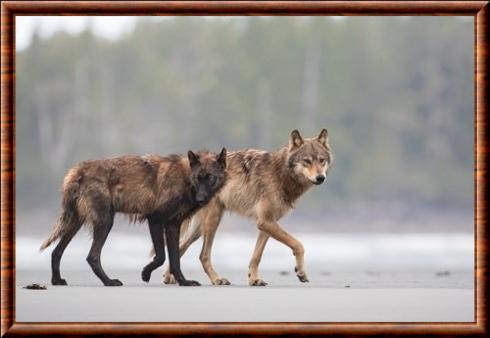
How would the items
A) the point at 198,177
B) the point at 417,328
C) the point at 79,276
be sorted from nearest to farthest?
the point at 417,328
the point at 198,177
the point at 79,276

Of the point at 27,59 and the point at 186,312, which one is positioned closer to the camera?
the point at 186,312

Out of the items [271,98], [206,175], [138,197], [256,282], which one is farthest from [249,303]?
[271,98]

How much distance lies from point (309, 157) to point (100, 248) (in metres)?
2.53

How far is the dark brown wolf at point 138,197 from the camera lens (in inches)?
460

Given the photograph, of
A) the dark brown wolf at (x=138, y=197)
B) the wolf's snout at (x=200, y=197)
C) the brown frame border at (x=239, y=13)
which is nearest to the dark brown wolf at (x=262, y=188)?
the dark brown wolf at (x=138, y=197)

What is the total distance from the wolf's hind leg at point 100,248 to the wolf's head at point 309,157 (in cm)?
216

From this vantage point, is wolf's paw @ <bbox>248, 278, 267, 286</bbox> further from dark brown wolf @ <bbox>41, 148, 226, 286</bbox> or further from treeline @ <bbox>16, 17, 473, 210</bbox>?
treeline @ <bbox>16, 17, 473, 210</bbox>

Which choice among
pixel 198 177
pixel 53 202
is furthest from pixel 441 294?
pixel 53 202

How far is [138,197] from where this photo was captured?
11.9 meters

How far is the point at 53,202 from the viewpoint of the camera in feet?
135

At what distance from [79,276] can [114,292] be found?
3733 mm

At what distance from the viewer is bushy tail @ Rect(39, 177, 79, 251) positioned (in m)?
11.8

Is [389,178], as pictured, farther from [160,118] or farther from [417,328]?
[417,328]

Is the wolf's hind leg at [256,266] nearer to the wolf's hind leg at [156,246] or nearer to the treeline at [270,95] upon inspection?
the wolf's hind leg at [156,246]
